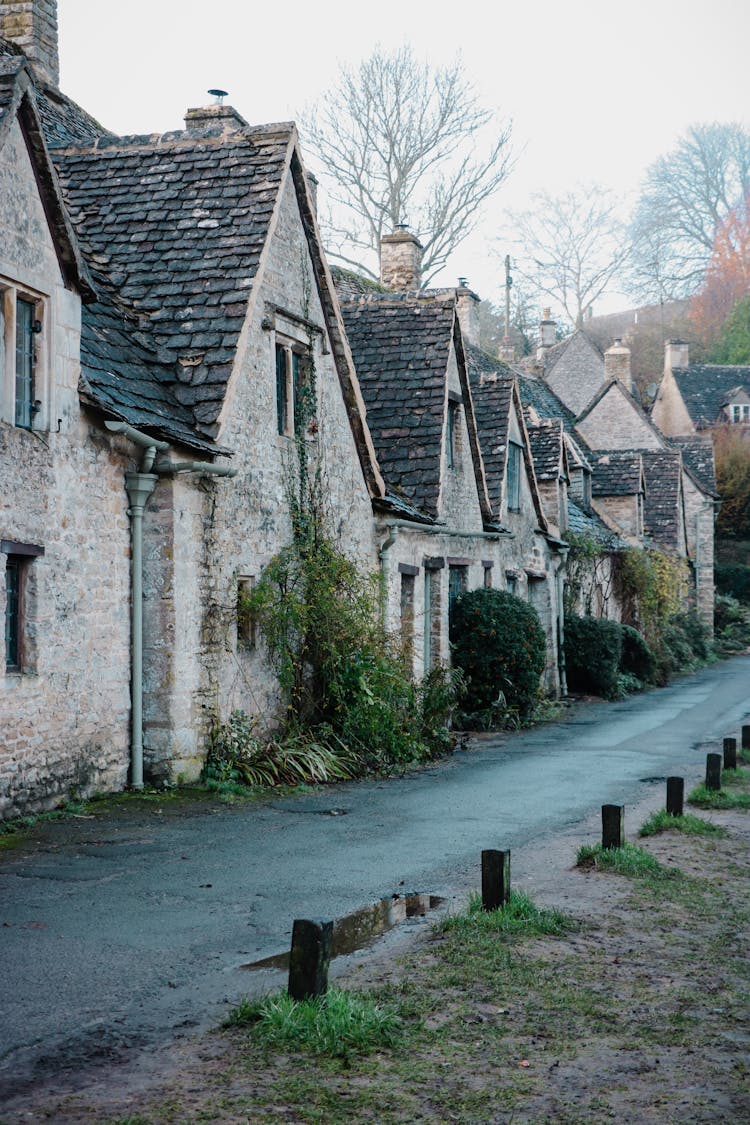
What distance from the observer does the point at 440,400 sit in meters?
21.0

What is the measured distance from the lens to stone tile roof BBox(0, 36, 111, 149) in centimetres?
1706

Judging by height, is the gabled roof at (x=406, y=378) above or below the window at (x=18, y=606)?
above

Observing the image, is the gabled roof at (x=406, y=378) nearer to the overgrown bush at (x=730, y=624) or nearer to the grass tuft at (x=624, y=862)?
the grass tuft at (x=624, y=862)

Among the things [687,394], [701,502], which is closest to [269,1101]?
[701,502]

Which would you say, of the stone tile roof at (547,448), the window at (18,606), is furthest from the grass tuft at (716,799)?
the stone tile roof at (547,448)

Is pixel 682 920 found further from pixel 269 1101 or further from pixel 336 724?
pixel 336 724

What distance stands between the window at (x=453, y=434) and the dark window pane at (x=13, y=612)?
39.1 feet

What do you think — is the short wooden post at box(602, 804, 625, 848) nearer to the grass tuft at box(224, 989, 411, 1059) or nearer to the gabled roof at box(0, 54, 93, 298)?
the grass tuft at box(224, 989, 411, 1059)

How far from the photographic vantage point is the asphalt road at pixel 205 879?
19.1 feet

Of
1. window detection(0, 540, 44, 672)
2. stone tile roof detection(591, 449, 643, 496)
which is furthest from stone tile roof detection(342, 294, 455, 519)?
stone tile roof detection(591, 449, 643, 496)

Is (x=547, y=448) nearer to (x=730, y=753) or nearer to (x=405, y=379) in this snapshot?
(x=405, y=379)

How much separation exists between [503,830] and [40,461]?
5442 mm

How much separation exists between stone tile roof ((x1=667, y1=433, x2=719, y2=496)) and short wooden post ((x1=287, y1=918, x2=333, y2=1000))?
4682 cm

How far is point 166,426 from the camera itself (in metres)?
12.4
